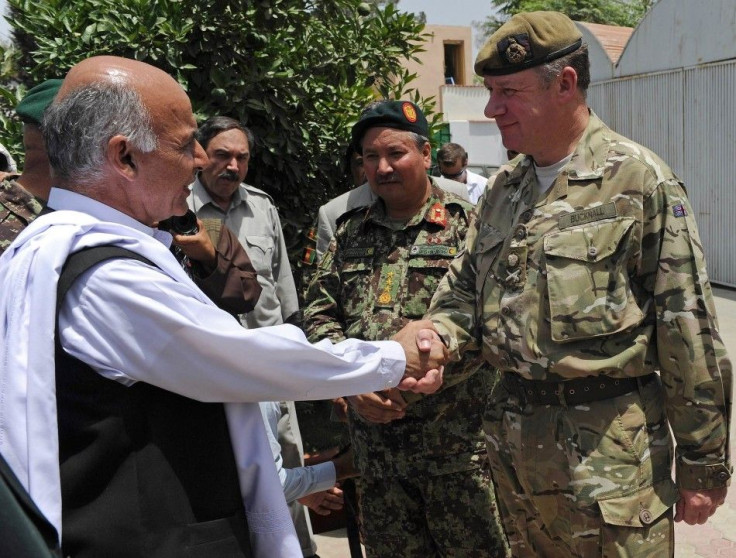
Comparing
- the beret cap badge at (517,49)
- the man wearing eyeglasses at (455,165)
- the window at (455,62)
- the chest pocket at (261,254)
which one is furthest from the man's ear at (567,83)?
the window at (455,62)

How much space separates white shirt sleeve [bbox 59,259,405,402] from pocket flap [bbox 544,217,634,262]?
100 cm

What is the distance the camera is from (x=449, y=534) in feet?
10.3

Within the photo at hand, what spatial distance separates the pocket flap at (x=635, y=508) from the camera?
7.82ft

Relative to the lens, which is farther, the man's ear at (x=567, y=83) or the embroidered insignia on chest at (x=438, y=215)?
the embroidered insignia on chest at (x=438, y=215)

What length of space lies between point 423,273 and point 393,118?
2.21 feet

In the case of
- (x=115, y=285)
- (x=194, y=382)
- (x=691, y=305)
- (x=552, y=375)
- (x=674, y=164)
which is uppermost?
(x=115, y=285)

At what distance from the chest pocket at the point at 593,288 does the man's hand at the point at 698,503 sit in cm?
55

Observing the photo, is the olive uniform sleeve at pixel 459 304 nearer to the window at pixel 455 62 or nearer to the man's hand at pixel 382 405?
the man's hand at pixel 382 405

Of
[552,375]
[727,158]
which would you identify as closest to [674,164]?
[727,158]

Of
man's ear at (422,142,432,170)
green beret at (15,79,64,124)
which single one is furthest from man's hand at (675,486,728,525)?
green beret at (15,79,64,124)

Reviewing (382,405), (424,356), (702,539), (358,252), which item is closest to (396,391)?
(382,405)

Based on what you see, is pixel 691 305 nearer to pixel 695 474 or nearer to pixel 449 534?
pixel 695 474

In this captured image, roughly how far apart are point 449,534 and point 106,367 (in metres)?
1.92

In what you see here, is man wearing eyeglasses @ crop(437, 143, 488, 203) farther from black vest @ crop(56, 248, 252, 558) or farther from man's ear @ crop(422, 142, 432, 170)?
black vest @ crop(56, 248, 252, 558)
